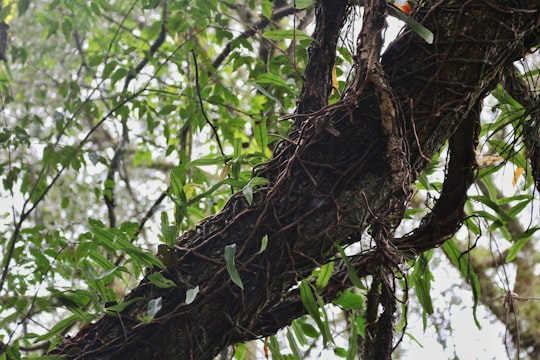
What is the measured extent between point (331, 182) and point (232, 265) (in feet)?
0.55

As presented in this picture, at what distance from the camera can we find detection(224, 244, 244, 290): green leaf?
77 centimetres

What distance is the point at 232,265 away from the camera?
0.77 meters

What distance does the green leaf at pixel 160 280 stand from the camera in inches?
32.9

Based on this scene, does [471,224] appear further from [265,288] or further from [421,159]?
[265,288]

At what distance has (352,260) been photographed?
96 centimetres

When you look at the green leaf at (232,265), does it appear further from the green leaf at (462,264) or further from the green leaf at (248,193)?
the green leaf at (462,264)

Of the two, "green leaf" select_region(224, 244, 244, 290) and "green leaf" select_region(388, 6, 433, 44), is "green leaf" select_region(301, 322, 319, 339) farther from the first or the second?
"green leaf" select_region(388, 6, 433, 44)

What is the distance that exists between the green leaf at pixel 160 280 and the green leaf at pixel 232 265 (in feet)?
0.33

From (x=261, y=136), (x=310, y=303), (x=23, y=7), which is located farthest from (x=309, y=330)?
(x=23, y=7)

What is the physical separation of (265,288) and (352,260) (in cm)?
20

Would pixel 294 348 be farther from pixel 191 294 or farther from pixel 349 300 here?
pixel 191 294

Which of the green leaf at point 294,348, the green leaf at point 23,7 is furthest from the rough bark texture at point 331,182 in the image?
the green leaf at point 23,7

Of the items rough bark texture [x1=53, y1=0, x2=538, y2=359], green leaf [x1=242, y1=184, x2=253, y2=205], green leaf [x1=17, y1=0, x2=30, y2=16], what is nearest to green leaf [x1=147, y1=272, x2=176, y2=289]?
rough bark texture [x1=53, y1=0, x2=538, y2=359]

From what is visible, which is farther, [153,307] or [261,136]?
[261,136]
